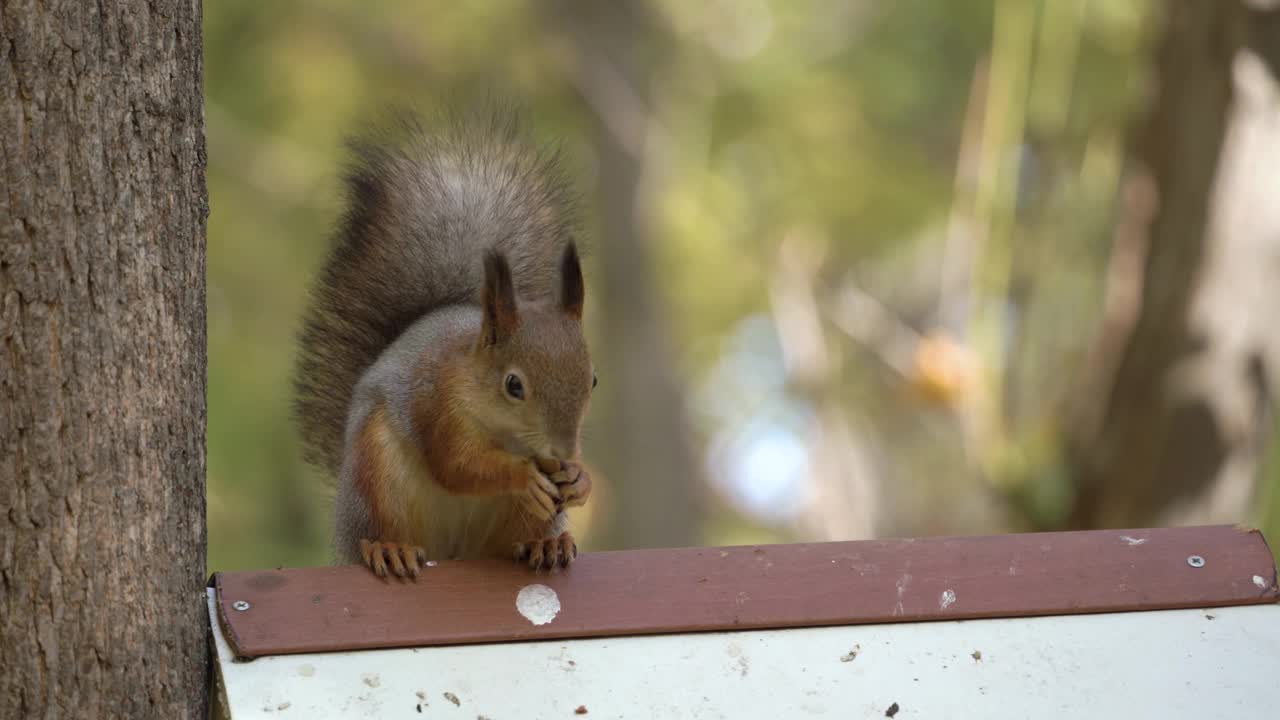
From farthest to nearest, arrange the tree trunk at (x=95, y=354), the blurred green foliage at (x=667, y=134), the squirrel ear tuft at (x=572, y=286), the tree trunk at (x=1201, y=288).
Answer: the blurred green foliage at (x=667, y=134)
the tree trunk at (x=1201, y=288)
the squirrel ear tuft at (x=572, y=286)
the tree trunk at (x=95, y=354)

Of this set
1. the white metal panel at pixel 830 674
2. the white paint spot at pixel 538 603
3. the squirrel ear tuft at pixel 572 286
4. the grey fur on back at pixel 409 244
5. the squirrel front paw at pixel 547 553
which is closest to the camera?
the white metal panel at pixel 830 674

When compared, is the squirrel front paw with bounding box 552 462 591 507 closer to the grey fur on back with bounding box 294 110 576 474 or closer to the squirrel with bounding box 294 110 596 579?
the squirrel with bounding box 294 110 596 579

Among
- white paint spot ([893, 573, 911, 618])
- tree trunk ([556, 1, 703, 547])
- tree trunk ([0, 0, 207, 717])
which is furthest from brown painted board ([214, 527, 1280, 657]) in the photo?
tree trunk ([556, 1, 703, 547])

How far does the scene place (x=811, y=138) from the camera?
8.16 meters

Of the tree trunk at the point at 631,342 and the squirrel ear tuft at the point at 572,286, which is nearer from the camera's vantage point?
the squirrel ear tuft at the point at 572,286

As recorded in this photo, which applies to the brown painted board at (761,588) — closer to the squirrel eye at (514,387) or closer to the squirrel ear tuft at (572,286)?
the squirrel eye at (514,387)

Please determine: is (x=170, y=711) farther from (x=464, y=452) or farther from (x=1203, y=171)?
(x=1203, y=171)

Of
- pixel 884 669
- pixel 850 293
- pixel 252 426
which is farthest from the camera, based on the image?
pixel 252 426

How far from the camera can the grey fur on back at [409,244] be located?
2.60m

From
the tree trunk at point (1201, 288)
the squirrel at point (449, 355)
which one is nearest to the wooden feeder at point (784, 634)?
the squirrel at point (449, 355)

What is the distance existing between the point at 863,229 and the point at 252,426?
3779 millimetres

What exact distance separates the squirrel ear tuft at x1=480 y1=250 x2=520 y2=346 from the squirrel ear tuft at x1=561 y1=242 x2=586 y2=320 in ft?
0.28

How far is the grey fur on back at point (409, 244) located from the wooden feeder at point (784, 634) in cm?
69

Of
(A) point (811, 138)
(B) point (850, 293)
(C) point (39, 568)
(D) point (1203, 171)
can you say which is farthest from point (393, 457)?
(A) point (811, 138)
